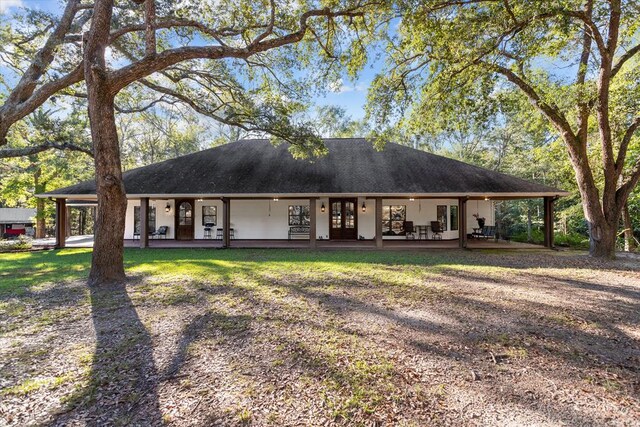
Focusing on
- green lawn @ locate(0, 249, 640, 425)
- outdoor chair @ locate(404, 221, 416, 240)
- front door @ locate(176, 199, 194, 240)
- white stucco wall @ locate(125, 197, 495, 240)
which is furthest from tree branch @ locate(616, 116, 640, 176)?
front door @ locate(176, 199, 194, 240)

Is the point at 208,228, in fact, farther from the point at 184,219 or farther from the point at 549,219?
the point at 549,219

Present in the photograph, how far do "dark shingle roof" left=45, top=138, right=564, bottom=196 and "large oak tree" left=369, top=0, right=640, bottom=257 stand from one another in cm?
256

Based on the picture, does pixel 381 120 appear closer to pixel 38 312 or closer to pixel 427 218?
pixel 427 218

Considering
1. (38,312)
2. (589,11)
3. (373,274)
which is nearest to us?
(38,312)

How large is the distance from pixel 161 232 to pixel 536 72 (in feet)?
60.8

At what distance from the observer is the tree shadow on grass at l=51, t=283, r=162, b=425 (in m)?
2.42

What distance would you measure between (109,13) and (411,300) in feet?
29.6

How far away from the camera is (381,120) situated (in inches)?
463

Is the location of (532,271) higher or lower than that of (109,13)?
lower

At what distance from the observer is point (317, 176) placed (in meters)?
14.3

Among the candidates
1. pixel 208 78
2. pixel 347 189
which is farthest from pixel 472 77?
pixel 208 78

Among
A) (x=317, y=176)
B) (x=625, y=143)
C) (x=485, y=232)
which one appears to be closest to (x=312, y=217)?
(x=317, y=176)

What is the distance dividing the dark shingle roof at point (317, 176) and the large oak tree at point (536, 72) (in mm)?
2564

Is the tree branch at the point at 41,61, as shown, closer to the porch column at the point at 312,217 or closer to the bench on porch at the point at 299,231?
the porch column at the point at 312,217
